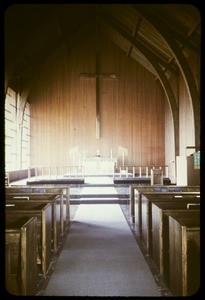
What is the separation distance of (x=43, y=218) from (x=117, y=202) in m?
4.74

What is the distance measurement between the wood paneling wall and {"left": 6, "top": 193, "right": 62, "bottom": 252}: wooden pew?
10102mm

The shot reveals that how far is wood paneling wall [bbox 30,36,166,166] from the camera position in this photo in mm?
14781

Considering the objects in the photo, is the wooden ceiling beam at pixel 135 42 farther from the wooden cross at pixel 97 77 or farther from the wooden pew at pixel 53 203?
the wooden pew at pixel 53 203

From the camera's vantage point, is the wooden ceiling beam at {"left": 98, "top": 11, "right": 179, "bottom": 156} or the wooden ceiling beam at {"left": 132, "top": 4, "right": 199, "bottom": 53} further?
the wooden ceiling beam at {"left": 98, "top": 11, "right": 179, "bottom": 156}

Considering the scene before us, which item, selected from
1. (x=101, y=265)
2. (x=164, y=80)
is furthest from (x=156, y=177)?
(x=101, y=265)

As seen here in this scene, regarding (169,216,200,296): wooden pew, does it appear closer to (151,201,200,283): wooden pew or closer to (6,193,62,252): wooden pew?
(151,201,200,283): wooden pew

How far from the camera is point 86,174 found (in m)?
12.3

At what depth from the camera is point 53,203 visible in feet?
12.9

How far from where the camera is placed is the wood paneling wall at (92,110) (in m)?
14.8

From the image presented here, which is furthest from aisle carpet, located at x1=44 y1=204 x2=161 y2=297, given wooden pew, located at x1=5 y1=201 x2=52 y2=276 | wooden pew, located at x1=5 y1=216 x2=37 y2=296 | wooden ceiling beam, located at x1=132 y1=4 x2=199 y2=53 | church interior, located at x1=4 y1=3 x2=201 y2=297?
wooden ceiling beam, located at x1=132 y1=4 x2=199 y2=53

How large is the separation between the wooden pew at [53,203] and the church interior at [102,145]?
0.03m

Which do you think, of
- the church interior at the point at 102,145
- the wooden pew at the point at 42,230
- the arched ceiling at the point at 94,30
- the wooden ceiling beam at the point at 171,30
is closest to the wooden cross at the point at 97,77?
the church interior at the point at 102,145
